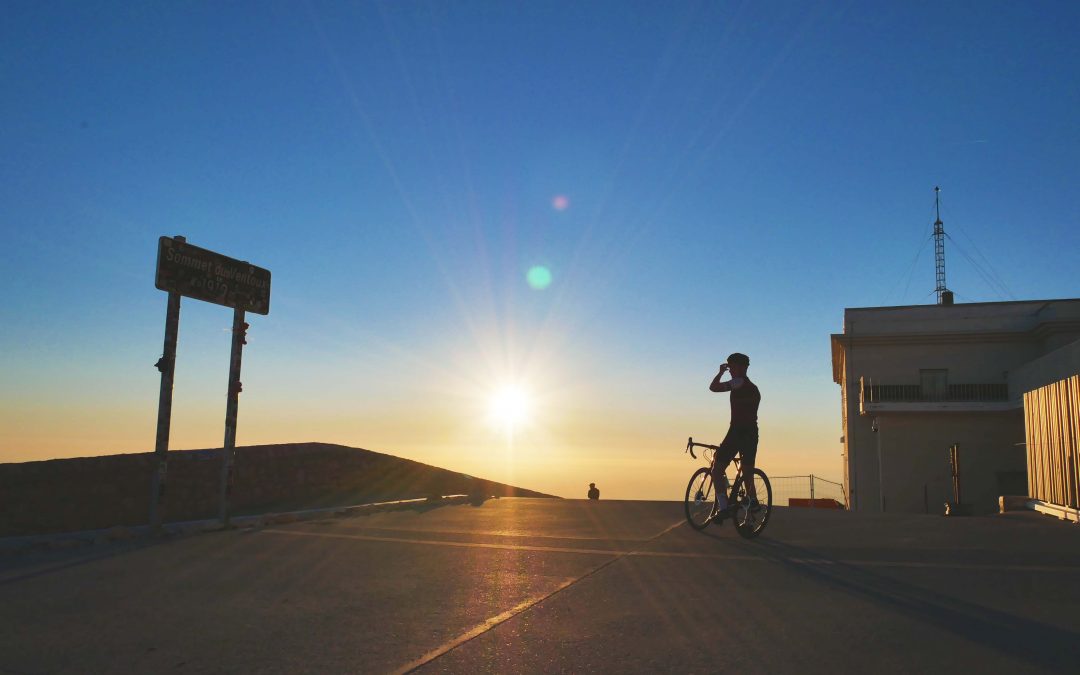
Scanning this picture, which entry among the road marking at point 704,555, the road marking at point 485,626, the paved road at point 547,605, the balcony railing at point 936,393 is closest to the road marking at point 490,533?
the paved road at point 547,605

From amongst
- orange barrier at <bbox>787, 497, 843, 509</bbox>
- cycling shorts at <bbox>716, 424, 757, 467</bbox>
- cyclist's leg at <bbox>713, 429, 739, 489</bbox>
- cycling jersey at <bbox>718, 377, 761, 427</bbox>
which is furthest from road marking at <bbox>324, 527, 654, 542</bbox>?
orange barrier at <bbox>787, 497, 843, 509</bbox>

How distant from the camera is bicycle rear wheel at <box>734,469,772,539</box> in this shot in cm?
817

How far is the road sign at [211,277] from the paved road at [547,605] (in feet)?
9.05

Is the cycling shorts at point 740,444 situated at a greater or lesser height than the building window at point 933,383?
lesser

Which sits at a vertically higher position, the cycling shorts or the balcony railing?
the balcony railing

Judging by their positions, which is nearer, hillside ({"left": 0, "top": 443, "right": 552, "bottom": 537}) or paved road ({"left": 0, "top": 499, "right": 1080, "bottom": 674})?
paved road ({"left": 0, "top": 499, "right": 1080, "bottom": 674})

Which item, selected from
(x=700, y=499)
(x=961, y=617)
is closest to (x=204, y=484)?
(x=700, y=499)

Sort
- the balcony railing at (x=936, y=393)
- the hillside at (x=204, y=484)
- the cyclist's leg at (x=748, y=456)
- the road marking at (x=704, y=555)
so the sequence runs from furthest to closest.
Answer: the balcony railing at (x=936, y=393), the hillside at (x=204, y=484), the cyclist's leg at (x=748, y=456), the road marking at (x=704, y=555)

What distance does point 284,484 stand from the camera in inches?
668

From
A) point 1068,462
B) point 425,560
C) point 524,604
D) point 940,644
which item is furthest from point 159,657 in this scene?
point 1068,462

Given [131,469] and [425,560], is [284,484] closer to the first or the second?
[131,469]

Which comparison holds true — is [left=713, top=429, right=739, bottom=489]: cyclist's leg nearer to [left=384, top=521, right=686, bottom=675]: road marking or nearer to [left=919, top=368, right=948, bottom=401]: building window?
[left=384, top=521, right=686, bottom=675]: road marking

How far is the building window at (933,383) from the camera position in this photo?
135ft

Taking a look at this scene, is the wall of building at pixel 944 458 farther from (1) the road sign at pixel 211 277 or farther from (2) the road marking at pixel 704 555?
(1) the road sign at pixel 211 277
